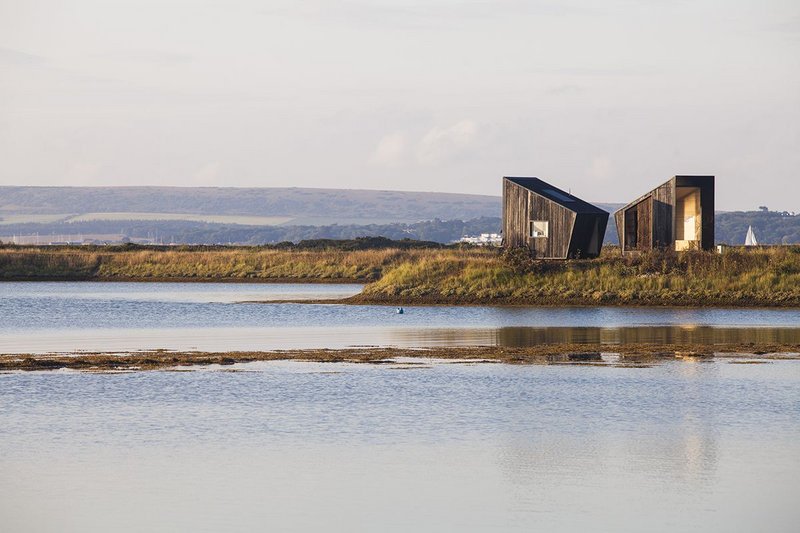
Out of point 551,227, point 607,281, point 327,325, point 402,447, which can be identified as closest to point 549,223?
point 551,227

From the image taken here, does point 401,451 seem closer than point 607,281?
Yes

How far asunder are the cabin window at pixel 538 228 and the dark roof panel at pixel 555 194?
1078 mm

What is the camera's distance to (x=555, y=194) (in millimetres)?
57406

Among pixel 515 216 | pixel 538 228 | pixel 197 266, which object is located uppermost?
pixel 515 216

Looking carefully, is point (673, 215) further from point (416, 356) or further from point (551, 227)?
point (416, 356)

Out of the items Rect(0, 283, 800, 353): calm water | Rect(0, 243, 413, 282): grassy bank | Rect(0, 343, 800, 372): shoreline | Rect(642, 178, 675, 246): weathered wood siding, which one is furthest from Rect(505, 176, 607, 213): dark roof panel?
Rect(0, 343, 800, 372): shoreline

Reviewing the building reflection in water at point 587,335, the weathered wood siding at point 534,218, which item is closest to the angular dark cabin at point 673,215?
the weathered wood siding at point 534,218

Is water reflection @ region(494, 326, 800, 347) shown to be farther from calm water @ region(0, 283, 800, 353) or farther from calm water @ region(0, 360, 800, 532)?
calm water @ region(0, 360, 800, 532)

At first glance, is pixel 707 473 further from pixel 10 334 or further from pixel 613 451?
pixel 10 334

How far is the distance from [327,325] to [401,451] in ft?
70.4

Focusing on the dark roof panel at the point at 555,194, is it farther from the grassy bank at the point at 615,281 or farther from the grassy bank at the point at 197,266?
the grassy bank at the point at 197,266

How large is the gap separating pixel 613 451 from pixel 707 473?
159 centimetres

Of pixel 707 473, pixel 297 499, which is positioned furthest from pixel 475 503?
pixel 707 473

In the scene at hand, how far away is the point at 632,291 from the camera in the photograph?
45844 mm
